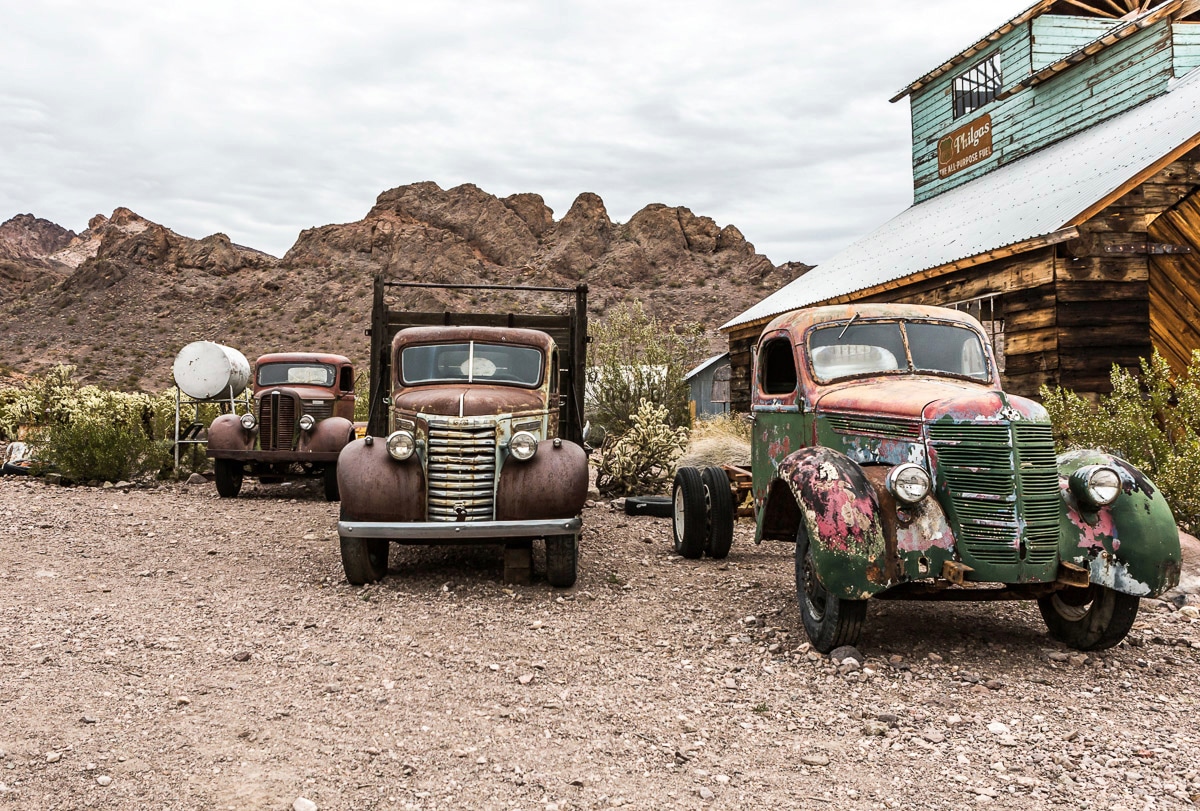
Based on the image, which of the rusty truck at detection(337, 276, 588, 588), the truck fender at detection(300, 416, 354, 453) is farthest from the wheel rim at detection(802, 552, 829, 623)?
the truck fender at detection(300, 416, 354, 453)

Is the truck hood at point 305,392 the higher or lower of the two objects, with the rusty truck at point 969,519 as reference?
higher

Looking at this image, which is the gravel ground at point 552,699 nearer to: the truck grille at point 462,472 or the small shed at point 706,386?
the truck grille at point 462,472

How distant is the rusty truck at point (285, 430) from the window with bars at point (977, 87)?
45.7ft

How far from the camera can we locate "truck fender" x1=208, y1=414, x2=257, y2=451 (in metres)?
12.2

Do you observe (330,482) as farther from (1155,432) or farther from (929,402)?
(1155,432)

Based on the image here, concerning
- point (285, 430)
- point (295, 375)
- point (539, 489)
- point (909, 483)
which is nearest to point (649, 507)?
point (539, 489)

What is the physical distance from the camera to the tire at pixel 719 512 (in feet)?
25.6

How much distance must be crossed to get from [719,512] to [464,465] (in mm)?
2471

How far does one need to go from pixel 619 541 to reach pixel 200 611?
13.5 feet

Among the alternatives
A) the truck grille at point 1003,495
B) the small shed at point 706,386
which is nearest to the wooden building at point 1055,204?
the truck grille at point 1003,495

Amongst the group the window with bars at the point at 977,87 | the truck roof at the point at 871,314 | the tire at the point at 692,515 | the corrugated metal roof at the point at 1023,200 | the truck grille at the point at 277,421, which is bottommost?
the tire at the point at 692,515

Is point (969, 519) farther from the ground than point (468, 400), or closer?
closer

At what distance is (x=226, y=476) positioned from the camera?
12.4 m

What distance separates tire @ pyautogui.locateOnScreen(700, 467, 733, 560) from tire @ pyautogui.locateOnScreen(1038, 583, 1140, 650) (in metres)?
2.92
